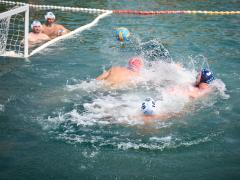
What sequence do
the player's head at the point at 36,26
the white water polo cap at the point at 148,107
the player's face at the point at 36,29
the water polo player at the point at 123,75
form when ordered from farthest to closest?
the player's face at the point at 36,29 → the player's head at the point at 36,26 → the water polo player at the point at 123,75 → the white water polo cap at the point at 148,107

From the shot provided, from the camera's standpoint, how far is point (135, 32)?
14.8m

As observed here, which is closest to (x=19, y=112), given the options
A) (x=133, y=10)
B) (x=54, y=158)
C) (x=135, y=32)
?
(x=54, y=158)

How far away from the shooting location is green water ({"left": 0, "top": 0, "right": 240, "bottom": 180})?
6.29m

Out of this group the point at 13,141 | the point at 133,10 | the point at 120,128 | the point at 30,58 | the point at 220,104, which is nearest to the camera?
the point at 13,141

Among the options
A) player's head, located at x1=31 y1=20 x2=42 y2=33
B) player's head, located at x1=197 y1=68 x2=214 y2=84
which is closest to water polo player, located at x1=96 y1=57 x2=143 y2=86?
player's head, located at x1=197 y1=68 x2=214 y2=84

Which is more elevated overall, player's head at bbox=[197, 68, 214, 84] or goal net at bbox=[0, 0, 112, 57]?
goal net at bbox=[0, 0, 112, 57]

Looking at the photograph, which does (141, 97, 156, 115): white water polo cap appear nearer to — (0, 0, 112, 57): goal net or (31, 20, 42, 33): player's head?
(0, 0, 112, 57): goal net

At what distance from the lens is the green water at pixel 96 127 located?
247 inches

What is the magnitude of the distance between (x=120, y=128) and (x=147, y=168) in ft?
4.62

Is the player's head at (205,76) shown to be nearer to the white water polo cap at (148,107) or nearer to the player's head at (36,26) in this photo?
the white water polo cap at (148,107)

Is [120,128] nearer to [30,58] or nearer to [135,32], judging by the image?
[30,58]

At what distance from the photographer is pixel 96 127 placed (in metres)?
7.50

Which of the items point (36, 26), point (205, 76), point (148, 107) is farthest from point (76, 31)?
point (148, 107)

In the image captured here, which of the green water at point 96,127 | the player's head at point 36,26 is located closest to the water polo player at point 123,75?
the green water at point 96,127
